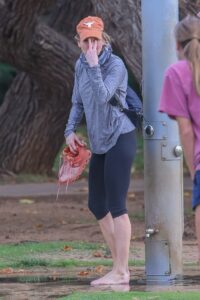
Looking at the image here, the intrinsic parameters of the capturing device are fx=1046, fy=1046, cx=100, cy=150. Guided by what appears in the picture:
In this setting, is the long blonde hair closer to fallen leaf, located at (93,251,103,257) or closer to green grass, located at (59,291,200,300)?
green grass, located at (59,291,200,300)

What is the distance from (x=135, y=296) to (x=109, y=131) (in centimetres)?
128

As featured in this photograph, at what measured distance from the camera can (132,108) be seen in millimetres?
7441

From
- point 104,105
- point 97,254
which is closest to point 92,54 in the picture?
point 104,105

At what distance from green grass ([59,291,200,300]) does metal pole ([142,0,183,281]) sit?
3.12 feet

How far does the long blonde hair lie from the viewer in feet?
16.7

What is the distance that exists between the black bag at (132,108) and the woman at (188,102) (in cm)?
203

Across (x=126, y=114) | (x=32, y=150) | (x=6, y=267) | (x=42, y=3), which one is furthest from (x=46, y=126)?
(x=126, y=114)

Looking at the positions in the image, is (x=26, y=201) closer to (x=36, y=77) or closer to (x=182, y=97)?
(x=36, y=77)

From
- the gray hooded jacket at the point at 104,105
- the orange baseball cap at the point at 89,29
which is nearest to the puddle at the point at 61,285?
the gray hooded jacket at the point at 104,105

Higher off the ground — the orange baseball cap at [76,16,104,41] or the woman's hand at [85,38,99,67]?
the orange baseball cap at [76,16,104,41]

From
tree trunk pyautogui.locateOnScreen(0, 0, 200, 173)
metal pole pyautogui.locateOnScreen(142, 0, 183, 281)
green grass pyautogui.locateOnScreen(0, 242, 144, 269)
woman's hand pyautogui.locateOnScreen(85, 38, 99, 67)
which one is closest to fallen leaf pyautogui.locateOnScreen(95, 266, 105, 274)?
green grass pyautogui.locateOnScreen(0, 242, 144, 269)

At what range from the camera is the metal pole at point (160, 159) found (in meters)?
7.52

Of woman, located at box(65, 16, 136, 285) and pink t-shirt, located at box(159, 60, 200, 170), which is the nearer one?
pink t-shirt, located at box(159, 60, 200, 170)

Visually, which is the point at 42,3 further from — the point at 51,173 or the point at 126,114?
the point at 126,114
